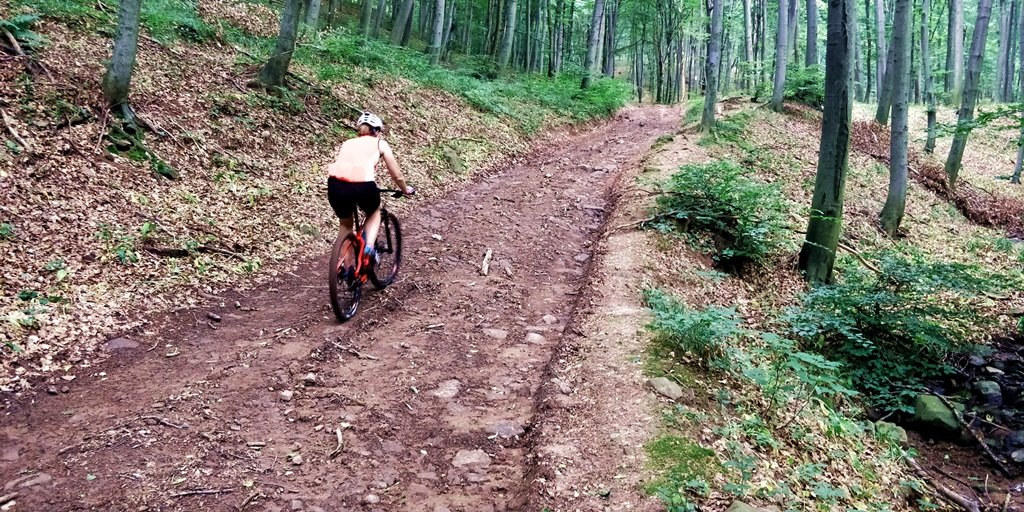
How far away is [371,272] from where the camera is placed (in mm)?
6512

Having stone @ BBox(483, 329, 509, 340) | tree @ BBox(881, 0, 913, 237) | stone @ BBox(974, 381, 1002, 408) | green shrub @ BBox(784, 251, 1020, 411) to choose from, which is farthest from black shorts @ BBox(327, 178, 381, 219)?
tree @ BBox(881, 0, 913, 237)

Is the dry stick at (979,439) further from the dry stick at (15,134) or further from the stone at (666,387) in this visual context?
the dry stick at (15,134)

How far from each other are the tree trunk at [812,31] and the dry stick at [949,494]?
18.3 meters

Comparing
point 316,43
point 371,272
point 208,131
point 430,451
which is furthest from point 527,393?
point 316,43

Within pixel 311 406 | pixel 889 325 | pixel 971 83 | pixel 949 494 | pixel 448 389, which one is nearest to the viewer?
pixel 311 406

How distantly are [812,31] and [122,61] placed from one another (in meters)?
20.5

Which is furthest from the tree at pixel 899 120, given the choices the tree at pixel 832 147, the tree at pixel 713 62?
the tree at pixel 832 147

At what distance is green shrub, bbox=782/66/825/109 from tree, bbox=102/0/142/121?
19.7 meters

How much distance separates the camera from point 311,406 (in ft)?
14.7

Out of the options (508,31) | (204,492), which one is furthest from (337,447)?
(508,31)

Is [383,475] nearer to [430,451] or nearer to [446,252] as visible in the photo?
[430,451]

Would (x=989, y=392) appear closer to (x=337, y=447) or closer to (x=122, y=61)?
(x=337, y=447)

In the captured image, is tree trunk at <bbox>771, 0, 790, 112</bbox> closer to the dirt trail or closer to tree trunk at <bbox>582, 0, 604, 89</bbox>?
tree trunk at <bbox>582, 0, 604, 89</bbox>

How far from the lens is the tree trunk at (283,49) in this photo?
10.8 metres
